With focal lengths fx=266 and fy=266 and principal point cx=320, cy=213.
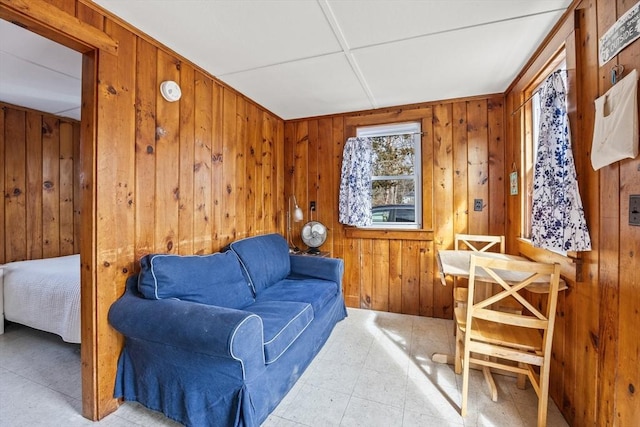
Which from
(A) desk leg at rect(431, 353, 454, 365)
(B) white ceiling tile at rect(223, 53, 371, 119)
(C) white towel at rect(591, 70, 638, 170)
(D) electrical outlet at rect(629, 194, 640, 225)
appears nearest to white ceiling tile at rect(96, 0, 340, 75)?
(B) white ceiling tile at rect(223, 53, 371, 119)

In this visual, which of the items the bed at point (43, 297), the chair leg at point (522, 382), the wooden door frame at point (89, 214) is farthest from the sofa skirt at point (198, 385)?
the chair leg at point (522, 382)

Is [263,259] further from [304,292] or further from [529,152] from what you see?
[529,152]

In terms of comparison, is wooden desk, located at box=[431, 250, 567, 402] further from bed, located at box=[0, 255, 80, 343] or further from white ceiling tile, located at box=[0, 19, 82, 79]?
white ceiling tile, located at box=[0, 19, 82, 79]

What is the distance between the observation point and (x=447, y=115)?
282 centimetres

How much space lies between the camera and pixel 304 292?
2.19 metres

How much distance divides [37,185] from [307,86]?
133 inches

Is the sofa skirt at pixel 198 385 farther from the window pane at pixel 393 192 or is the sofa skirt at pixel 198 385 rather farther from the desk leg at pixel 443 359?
the window pane at pixel 393 192

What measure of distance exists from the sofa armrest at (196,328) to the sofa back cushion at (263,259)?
30.2 inches

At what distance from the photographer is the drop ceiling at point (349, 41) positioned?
1513 mm

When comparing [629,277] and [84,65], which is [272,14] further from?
[629,277]

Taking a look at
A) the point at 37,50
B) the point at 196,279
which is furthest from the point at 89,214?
the point at 37,50

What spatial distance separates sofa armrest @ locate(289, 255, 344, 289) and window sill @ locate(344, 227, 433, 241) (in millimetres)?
608

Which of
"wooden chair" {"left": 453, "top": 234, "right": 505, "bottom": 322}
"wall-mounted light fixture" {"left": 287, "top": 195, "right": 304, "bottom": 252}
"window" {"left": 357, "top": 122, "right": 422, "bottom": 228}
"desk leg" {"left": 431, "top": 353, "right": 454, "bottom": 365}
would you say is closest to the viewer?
"desk leg" {"left": 431, "top": 353, "right": 454, "bottom": 365}

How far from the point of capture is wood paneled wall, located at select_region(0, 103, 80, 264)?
291cm
